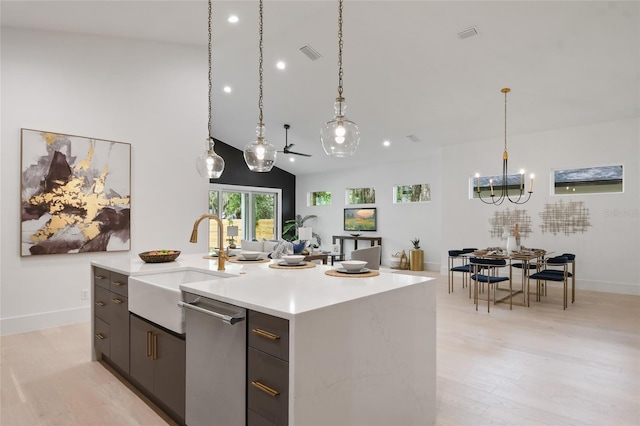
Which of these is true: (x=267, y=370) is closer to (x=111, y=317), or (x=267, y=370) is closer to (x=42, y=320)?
(x=111, y=317)

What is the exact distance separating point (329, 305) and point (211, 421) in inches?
35.6

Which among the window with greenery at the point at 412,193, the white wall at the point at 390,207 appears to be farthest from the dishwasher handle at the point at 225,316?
the window with greenery at the point at 412,193

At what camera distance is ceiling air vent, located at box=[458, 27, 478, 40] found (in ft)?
14.0

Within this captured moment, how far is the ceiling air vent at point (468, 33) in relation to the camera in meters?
4.28

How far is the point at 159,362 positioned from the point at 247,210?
28.4ft

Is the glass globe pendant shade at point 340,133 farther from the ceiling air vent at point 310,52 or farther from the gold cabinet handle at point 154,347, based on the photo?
the ceiling air vent at point 310,52

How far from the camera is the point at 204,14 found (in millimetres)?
4230

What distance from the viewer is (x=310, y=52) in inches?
209

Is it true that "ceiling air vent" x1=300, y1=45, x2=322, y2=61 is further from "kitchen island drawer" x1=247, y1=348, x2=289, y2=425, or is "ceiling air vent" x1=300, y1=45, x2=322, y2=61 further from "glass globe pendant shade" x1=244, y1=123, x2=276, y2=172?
"kitchen island drawer" x1=247, y1=348, x2=289, y2=425

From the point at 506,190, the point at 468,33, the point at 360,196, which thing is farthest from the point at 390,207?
the point at 468,33

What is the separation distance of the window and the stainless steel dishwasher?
785cm

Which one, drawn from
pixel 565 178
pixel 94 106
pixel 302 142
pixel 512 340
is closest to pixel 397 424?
pixel 512 340

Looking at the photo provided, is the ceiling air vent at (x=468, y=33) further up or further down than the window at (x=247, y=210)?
further up

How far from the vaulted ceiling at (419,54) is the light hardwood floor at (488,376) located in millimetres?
3050
